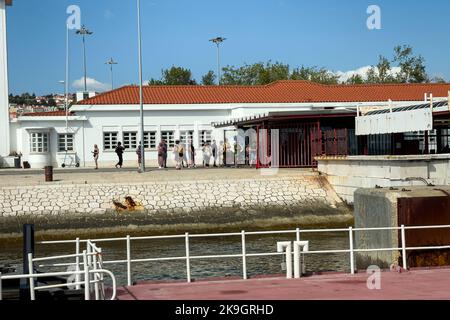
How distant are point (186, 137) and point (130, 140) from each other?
12.0 feet

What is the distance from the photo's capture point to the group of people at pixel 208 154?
43.2 metres

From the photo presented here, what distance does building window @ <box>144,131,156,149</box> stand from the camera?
50812mm

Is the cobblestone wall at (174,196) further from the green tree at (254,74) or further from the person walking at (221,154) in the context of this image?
the green tree at (254,74)

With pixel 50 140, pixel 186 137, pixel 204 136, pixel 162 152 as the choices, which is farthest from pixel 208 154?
pixel 50 140

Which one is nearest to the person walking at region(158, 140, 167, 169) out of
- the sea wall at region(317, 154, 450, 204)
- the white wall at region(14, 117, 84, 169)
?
the white wall at region(14, 117, 84, 169)

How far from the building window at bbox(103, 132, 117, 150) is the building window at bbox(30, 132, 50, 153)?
362 cm

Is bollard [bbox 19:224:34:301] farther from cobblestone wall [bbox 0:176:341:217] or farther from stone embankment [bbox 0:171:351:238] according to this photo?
cobblestone wall [bbox 0:176:341:217]

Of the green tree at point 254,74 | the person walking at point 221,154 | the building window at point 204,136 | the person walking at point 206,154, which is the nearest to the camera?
the person walking at point 206,154

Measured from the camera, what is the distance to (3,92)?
5169cm

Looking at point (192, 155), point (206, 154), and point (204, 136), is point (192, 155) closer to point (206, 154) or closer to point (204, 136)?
point (206, 154)

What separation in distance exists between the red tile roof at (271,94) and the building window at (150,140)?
2.33 metres

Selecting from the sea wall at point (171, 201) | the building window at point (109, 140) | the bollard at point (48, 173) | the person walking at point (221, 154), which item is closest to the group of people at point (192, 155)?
the person walking at point (221, 154)
